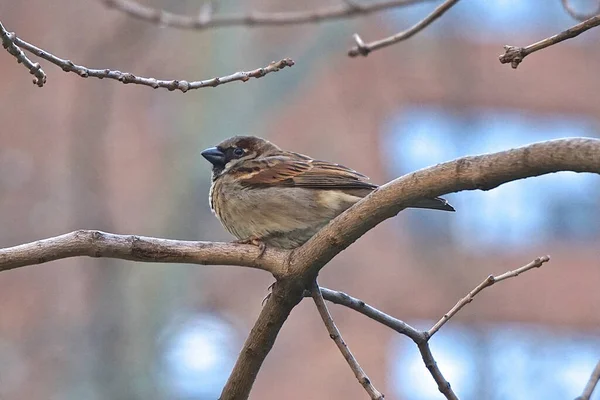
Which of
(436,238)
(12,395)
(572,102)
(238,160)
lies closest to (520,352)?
(436,238)

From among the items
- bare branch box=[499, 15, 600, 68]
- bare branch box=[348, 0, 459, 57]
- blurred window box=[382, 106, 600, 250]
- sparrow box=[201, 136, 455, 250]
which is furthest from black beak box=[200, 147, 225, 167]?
blurred window box=[382, 106, 600, 250]

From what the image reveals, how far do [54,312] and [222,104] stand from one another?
9.25ft

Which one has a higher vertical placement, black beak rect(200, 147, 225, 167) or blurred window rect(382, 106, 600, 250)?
blurred window rect(382, 106, 600, 250)

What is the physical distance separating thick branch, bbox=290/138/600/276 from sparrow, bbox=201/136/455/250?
2.21 ft

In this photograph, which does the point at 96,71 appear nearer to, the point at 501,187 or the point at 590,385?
the point at 590,385

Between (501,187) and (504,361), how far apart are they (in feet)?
7.76

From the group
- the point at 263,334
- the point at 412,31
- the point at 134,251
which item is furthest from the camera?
the point at 412,31

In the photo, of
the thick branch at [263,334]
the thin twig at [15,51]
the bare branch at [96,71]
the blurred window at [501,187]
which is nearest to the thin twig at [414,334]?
the thick branch at [263,334]

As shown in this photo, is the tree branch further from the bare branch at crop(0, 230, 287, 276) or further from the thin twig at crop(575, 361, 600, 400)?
the thin twig at crop(575, 361, 600, 400)

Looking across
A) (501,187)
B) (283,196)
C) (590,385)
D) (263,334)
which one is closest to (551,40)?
(590,385)

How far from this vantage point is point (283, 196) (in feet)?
11.6

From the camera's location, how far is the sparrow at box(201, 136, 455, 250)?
3389 mm

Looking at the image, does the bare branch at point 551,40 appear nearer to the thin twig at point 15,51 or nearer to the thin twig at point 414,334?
the thin twig at point 414,334

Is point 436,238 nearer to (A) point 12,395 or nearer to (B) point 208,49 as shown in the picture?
(B) point 208,49
